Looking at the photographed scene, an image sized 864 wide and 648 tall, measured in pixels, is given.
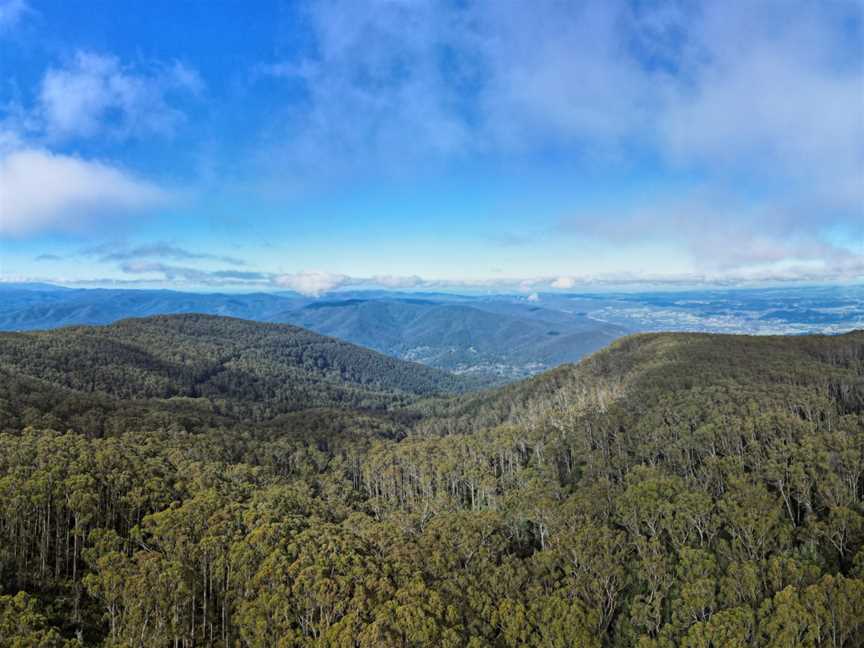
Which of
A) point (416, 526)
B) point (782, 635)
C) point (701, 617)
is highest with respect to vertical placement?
point (782, 635)

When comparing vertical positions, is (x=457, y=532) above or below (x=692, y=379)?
below

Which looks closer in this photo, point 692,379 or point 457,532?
point 457,532

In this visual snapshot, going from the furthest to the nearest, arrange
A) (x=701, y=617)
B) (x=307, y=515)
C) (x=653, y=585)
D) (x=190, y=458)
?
(x=190, y=458), (x=307, y=515), (x=653, y=585), (x=701, y=617)

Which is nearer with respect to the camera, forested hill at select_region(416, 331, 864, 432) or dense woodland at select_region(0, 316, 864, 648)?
dense woodland at select_region(0, 316, 864, 648)

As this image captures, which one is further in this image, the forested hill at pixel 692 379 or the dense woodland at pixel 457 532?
the forested hill at pixel 692 379

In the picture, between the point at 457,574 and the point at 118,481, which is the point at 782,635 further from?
the point at 118,481

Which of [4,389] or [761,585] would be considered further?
[4,389]

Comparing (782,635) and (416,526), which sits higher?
(782,635)

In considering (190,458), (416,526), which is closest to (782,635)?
(416,526)
